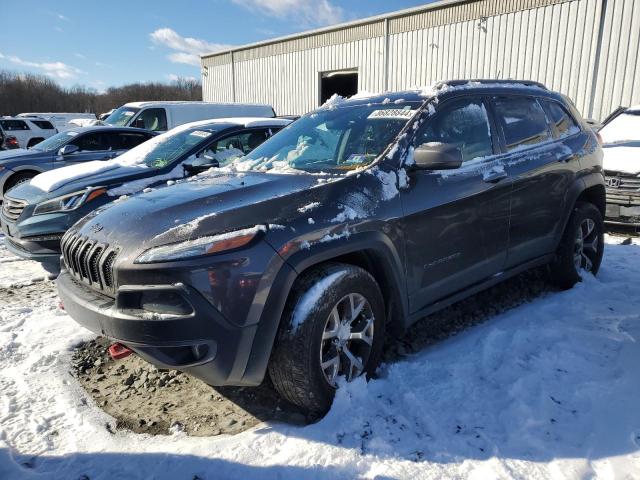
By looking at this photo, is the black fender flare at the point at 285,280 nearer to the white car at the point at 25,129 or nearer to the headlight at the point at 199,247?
the headlight at the point at 199,247

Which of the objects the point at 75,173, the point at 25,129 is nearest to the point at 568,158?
the point at 75,173

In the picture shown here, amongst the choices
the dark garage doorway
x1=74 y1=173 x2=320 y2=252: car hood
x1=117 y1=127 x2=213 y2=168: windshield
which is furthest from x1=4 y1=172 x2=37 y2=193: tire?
the dark garage doorway

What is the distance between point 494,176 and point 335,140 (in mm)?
1191

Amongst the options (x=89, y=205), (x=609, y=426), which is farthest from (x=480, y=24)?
(x=609, y=426)

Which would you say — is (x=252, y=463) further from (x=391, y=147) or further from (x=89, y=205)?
(x=89, y=205)

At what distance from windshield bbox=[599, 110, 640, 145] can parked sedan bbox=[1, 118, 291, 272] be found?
5577 mm

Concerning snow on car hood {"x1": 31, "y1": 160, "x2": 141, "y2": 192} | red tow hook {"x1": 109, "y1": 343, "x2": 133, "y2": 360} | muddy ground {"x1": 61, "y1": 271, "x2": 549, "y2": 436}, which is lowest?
A: muddy ground {"x1": 61, "y1": 271, "x2": 549, "y2": 436}

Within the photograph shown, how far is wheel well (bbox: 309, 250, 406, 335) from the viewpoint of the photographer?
9.23 feet

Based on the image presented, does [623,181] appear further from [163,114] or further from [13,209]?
[163,114]

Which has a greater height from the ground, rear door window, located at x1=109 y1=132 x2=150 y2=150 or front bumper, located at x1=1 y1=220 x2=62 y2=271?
rear door window, located at x1=109 y1=132 x2=150 y2=150

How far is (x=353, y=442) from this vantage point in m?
2.42

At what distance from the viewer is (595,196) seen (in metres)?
4.73

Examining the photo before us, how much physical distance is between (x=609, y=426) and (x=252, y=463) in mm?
1856

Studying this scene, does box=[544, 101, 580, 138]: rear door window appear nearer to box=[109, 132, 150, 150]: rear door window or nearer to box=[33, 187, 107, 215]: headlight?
box=[33, 187, 107, 215]: headlight
